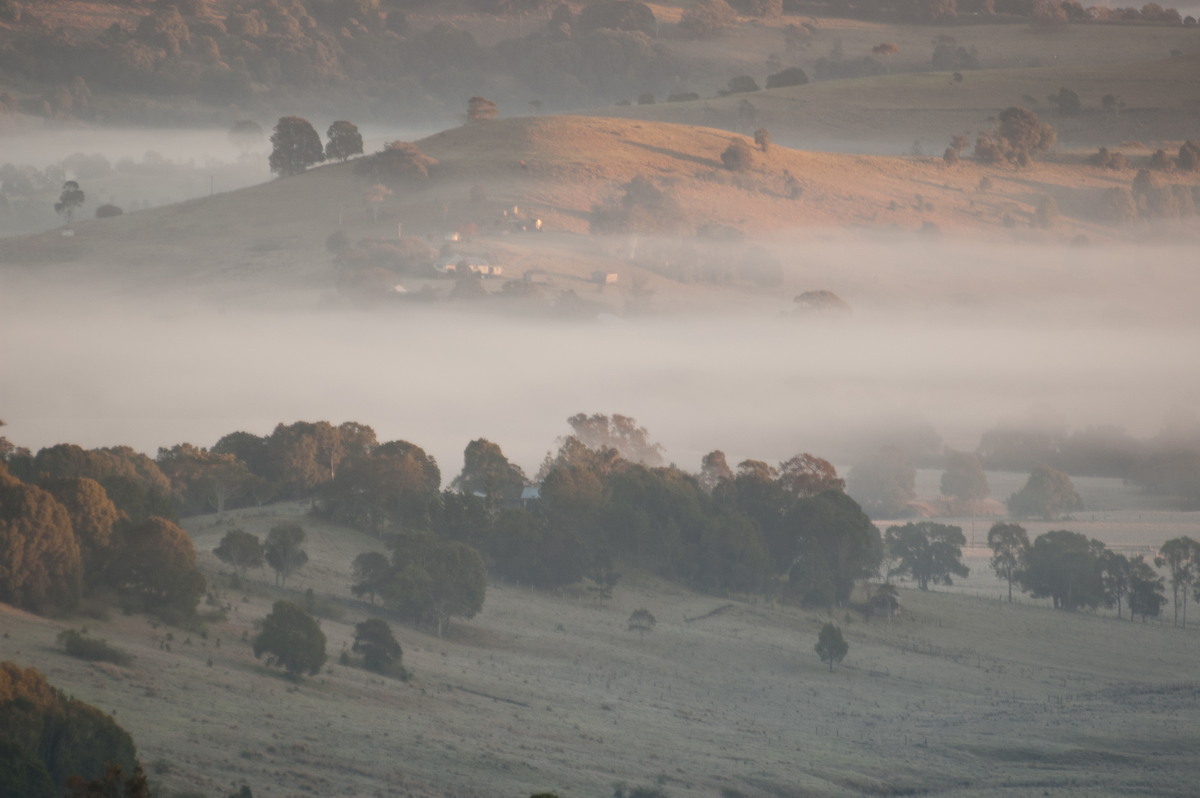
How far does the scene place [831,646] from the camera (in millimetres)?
62344

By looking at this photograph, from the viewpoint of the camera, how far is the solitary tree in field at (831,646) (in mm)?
62281

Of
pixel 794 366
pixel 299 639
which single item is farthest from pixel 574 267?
pixel 299 639

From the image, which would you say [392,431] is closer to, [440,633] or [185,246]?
[185,246]

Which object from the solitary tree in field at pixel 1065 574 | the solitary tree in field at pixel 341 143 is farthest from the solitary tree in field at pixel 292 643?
the solitary tree in field at pixel 341 143

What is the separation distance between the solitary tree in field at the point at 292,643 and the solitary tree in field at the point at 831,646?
75.8ft

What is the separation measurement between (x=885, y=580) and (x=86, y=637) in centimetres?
5423

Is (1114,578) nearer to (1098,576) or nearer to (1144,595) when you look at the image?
(1098,576)

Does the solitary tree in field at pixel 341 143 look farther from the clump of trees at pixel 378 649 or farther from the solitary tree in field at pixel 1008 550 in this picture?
the clump of trees at pixel 378 649

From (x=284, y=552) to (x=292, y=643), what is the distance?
14460 millimetres

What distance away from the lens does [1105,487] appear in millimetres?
124750

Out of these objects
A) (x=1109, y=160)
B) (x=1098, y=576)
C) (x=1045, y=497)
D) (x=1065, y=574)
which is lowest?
(x=1065, y=574)

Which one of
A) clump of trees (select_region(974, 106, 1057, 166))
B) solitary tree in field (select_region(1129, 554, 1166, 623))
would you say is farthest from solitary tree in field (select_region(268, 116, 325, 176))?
solitary tree in field (select_region(1129, 554, 1166, 623))

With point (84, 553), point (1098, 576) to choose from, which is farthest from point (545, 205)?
point (84, 553)

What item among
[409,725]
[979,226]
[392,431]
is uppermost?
→ [979,226]
